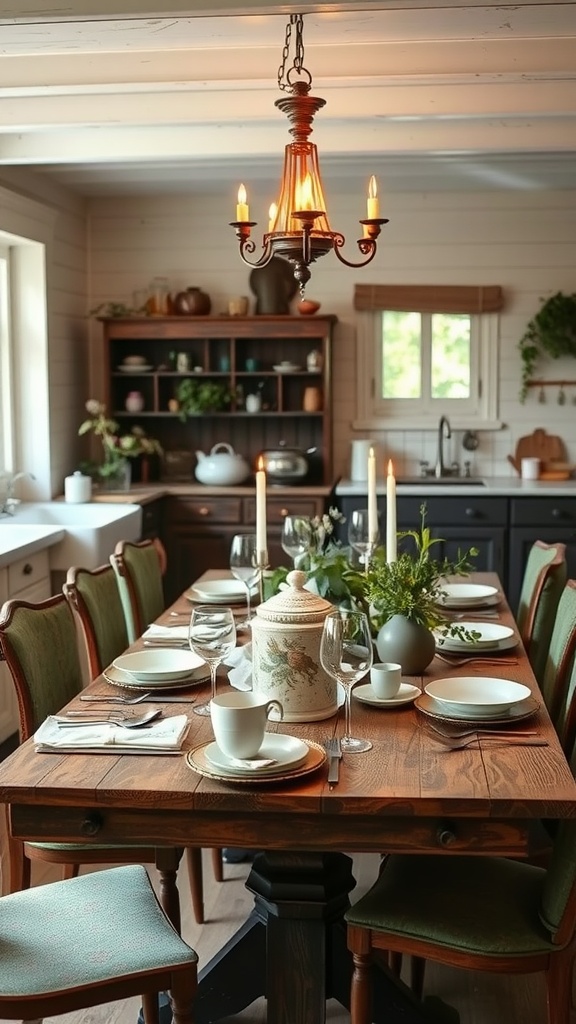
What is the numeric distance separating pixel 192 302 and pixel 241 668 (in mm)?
3936

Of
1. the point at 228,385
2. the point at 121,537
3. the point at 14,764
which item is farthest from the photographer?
the point at 228,385

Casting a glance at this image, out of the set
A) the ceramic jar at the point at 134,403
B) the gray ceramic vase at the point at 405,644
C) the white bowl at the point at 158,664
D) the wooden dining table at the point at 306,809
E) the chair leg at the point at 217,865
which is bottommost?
the chair leg at the point at 217,865

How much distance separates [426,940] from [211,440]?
4.69 m

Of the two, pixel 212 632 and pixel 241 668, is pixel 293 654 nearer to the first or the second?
pixel 212 632

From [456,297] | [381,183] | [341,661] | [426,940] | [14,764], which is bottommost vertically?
[426,940]

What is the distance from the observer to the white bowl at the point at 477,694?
2.31 meters

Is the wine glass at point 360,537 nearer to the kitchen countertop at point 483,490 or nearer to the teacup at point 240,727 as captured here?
the teacup at point 240,727

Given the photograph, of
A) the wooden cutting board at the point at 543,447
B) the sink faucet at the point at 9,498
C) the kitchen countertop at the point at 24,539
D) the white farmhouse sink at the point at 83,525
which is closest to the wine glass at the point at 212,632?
the kitchen countertop at the point at 24,539

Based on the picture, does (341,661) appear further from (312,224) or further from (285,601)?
(312,224)

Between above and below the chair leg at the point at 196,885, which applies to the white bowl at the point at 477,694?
above

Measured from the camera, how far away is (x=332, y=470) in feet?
20.6

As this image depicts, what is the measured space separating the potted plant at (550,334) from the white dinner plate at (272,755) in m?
4.49

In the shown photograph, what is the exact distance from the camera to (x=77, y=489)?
5641mm

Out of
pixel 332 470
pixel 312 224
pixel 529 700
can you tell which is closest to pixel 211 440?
pixel 332 470
